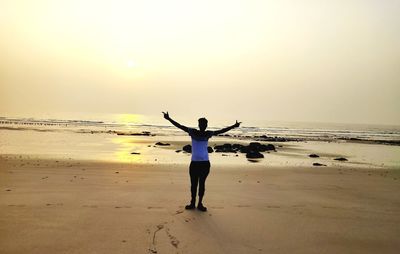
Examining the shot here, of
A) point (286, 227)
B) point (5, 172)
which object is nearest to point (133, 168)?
point (5, 172)

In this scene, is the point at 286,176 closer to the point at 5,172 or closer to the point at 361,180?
the point at 361,180

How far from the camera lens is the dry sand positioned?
247 inches

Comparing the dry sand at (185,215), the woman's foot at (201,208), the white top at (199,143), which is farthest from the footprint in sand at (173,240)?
the white top at (199,143)

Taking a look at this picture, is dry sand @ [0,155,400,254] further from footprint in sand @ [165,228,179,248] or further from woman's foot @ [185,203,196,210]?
woman's foot @ [185,203,196,210]

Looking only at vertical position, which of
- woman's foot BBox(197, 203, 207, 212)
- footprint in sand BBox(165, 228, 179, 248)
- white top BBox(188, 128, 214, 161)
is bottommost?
footprint in sand BBox(165, 228, 179, 248)

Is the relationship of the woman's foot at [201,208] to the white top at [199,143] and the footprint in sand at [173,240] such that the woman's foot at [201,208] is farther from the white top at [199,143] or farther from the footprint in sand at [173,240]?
the footprint in sand at [173,240]

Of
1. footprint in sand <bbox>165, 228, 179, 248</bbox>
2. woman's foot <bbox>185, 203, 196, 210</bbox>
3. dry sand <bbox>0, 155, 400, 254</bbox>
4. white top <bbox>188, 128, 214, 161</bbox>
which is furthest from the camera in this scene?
woman's foot <bbox>185, 203, 196, 210</bbox>

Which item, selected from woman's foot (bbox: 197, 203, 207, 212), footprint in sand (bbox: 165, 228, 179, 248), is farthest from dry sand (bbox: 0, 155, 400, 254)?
woman's foot (bbox: 197, 203, 207, 212)

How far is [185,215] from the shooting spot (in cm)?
825

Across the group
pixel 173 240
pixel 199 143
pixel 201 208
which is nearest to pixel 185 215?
pixel 201 208

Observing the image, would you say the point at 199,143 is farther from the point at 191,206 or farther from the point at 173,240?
the point at 173,240

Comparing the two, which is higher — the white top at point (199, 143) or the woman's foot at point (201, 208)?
the white top at point (199, 143)

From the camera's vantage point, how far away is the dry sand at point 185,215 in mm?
6281

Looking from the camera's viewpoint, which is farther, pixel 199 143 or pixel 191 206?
pixel 191 206
